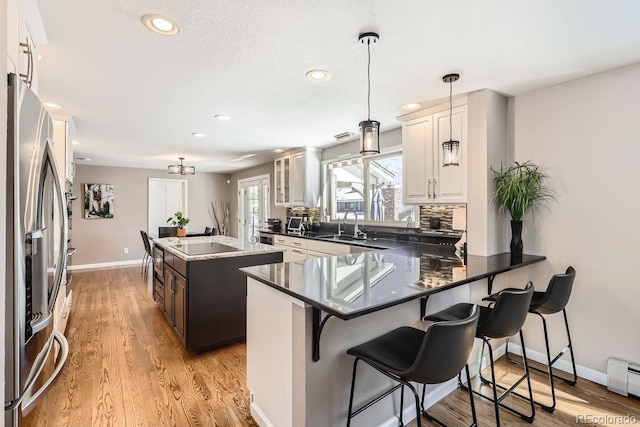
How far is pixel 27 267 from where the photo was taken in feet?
3.28

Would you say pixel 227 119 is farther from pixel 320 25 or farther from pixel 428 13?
pixel 428 13

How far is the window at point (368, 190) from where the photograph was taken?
412cm

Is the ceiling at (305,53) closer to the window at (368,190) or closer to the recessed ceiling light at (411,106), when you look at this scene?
the recessed ceiling light at (411,106)

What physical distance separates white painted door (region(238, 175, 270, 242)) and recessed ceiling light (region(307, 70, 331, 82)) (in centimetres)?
442

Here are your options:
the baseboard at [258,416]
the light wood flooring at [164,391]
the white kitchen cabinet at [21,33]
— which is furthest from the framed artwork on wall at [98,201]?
the baseboard at [258,416]

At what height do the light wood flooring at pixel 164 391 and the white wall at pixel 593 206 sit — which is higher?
the white wall at pixel 593 206

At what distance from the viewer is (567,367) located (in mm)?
2510

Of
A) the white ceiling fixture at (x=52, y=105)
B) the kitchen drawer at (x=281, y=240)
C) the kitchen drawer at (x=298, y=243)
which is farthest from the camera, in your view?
the kitchen drawer at (x=281, y=240)

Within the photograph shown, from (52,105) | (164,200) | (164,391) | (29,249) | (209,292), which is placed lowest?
(164,391)

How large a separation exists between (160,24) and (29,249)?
1371mm

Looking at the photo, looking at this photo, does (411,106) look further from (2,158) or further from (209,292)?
(2,158)

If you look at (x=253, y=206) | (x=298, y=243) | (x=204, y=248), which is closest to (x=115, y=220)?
(x=253, y=206)

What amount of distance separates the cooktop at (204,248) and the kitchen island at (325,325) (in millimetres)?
1198

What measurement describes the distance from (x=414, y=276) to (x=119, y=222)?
7.39m
